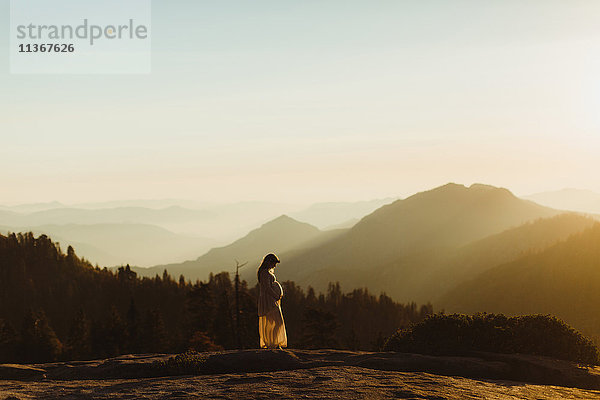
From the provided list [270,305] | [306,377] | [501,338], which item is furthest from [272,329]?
[501,338]

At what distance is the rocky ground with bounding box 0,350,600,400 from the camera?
16.0m

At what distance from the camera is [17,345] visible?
102 metres

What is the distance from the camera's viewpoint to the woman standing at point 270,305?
24.9 meters

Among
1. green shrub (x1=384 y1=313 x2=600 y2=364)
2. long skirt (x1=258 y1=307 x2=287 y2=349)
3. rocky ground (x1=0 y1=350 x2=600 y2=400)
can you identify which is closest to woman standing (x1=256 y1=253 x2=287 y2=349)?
long skirt (x1=258 y1=307 x2=287 y2=349)

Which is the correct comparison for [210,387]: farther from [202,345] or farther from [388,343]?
[202,345]

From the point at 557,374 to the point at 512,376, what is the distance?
1.55 meters

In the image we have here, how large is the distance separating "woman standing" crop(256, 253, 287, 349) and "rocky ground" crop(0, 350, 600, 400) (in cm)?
337

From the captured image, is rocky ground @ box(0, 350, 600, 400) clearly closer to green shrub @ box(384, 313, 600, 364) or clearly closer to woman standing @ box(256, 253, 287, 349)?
green shrub @ box(384, 313, 600, 364)

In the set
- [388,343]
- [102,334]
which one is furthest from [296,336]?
[388,343]

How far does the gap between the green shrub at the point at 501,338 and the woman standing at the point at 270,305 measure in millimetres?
5252

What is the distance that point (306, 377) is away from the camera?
1761 centimetres

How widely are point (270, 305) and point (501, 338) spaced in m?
9.64

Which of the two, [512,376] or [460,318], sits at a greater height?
[460,318]

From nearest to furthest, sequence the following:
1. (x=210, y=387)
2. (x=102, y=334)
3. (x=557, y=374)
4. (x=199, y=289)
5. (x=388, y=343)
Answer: (x=210, y=387) < (x=557, y=374) < (x=388, y=343) < (x=199, y=289) < (x=102, y=334)
